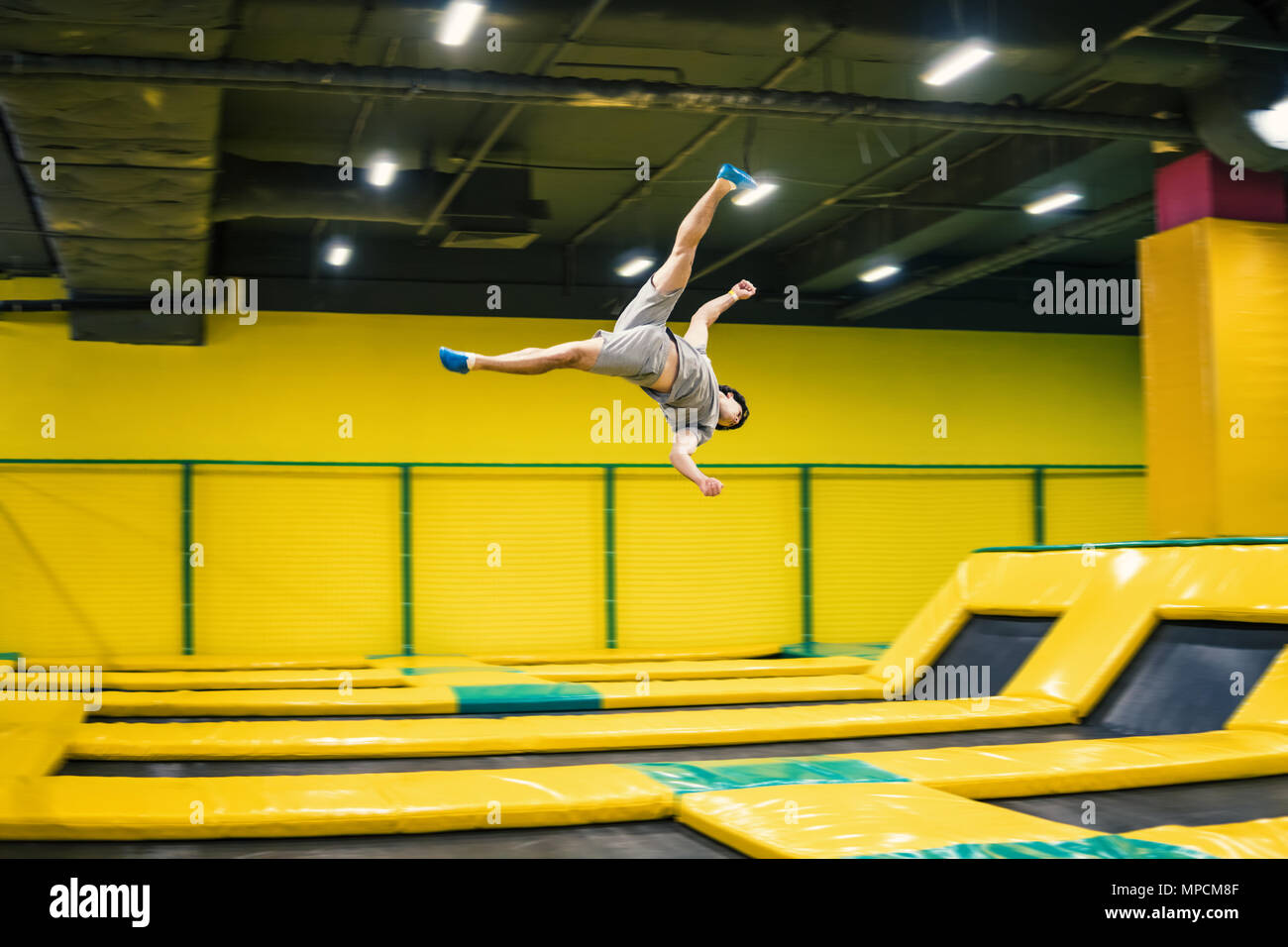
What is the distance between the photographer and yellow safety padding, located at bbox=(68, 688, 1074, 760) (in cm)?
427

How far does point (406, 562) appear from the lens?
9070 mm

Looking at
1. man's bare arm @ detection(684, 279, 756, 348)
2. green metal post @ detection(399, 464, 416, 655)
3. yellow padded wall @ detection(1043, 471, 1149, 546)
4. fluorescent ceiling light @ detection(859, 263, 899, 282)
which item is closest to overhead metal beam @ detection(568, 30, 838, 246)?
man's bare arm @ detection(684, 279, 756, 348)

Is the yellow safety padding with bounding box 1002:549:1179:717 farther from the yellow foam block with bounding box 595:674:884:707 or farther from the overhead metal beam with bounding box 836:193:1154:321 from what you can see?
the overhead metal beam with bounding box 836:193:1154:321

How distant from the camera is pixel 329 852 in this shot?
116 inches

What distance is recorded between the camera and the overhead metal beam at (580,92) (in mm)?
4801

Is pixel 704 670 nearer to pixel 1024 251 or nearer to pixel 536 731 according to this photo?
A: pixel 536 731

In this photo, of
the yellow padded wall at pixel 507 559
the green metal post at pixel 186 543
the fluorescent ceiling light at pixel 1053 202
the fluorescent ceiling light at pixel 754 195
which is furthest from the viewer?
the yellow padded wall at pixel 507 559

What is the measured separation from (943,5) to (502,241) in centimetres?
381

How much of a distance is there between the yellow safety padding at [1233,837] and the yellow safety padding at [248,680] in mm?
4619

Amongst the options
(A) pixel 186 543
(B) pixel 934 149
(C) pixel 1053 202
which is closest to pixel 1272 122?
(B) pixel 934 149

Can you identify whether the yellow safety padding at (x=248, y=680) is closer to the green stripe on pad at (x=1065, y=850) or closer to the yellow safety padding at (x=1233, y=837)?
the green stripe on pad at (x=1065, y=850)

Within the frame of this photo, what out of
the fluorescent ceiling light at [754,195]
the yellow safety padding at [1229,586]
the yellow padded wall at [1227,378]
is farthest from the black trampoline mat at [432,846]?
the fluorescent ceiling light at [754,195]

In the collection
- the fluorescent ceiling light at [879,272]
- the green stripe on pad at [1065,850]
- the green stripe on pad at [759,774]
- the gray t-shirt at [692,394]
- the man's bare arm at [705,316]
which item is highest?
the fluorescent ceiling light at [879,272]
